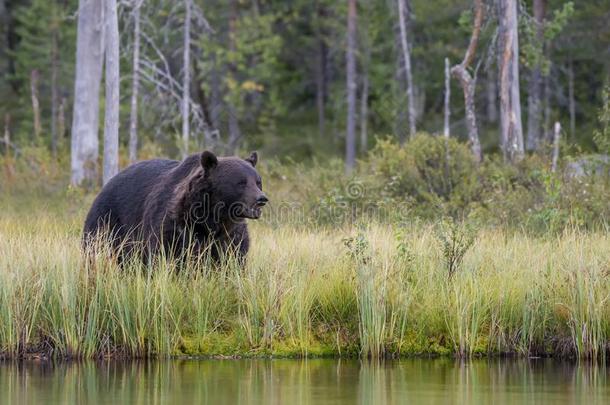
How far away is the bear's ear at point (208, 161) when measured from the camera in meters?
10.2

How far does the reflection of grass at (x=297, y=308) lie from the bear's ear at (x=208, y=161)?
1.02 metres

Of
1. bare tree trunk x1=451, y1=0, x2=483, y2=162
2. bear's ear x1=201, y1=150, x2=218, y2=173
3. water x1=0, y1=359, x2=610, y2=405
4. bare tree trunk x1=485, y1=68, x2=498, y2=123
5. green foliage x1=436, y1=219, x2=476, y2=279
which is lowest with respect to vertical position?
water x1=0, y1=359, x2=610, y2=405

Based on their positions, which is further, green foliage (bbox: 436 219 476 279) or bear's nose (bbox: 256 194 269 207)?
green foliage (bbox: 436 219 476 279)

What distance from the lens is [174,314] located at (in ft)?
31.1

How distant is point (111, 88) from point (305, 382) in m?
9.94

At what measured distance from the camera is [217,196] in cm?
1031

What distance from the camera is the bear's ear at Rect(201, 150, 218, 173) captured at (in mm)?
10172

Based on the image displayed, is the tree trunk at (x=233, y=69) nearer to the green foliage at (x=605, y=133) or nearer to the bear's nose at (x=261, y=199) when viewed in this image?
the green foliage at (x=605, y=133)

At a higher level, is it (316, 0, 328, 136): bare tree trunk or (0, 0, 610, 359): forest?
(316, 0, 328, 136): bare tree trunk

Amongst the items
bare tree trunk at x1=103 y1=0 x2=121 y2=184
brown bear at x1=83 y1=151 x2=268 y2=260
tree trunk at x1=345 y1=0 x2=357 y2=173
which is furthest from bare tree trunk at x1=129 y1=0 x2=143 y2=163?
tree trunk at x1=345 y1=0 x2=357 y2=173

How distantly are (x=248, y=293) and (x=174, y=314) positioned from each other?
677mm

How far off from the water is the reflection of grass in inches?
9.7

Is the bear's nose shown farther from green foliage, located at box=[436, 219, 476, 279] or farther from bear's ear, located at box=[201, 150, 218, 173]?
green foliage, located at box=[436, 219, 476, 279]

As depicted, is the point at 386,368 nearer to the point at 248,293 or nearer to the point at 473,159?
the point at 248,293
